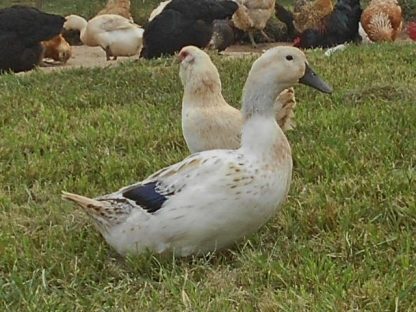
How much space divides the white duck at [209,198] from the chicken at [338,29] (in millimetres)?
9432

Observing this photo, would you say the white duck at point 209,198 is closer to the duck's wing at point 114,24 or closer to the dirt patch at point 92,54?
the dirt patch at point 92,54

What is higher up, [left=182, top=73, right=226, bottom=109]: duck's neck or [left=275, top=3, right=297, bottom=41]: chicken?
[left=182, top=73, right=226, bottom=109]: duck's neck

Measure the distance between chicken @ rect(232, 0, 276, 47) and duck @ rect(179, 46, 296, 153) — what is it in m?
9.64

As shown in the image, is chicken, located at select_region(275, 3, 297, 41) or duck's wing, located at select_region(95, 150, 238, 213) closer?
duck's wing, located at select_region(95, 150, 238, 213)

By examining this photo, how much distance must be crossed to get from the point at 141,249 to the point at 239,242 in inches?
15.8

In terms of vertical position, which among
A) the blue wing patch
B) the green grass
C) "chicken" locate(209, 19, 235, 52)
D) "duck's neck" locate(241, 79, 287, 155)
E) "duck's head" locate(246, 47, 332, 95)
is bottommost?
"chicken" locate(209, 19, 235, 52)

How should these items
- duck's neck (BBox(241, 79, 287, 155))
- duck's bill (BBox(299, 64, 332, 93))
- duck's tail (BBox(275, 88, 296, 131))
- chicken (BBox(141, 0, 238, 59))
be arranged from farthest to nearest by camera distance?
chicken (BBox(141, 0, 238, 59)) → duck's tail (BBox(275, 88, 296, 131)) → duck's bill (BBox(299, 64, 332, 93)) → duck's neck (BBox(241, 79, 287, 155))

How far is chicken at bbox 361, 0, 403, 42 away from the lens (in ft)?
41.2

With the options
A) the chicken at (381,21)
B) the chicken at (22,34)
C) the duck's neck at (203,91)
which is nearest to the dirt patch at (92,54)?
the chicken at (22,34)

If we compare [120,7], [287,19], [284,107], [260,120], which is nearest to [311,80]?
[260,120]

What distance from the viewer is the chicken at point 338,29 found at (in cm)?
1284

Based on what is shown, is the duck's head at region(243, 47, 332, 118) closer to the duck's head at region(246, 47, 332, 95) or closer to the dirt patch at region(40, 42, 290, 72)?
the duck's head at region(246, 47, 332, 95)

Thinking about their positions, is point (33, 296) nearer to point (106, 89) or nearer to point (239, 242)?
point (239, 242)

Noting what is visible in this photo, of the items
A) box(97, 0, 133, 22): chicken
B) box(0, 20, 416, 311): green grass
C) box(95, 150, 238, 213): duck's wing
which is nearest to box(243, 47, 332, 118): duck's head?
box(95, 150, 238, 213): duck's wing
